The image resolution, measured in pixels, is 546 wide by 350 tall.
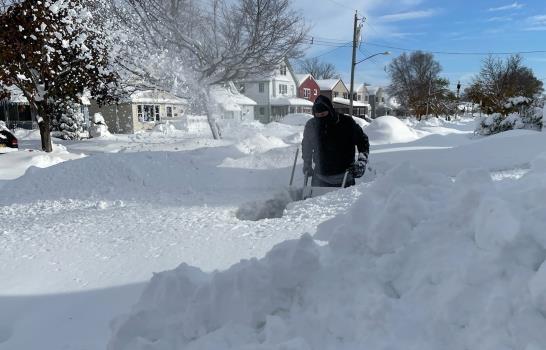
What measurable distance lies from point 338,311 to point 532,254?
964 mm

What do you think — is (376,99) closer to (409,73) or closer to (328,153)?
(409,73)

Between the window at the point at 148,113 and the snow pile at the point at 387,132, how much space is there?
67.6ft

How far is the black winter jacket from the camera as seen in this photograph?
19.0 ft

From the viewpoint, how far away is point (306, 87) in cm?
5422

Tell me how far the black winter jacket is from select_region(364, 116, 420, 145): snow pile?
11.7 meters

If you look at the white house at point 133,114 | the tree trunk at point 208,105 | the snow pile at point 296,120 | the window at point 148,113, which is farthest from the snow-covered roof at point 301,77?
the tree trunk at point 208,105

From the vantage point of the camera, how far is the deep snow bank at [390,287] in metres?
1.94

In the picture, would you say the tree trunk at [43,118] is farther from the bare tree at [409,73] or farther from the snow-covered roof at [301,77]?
the bare tree at [409,73]

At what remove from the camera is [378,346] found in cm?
200

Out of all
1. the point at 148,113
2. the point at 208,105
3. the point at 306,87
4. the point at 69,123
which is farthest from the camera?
the point at 306,87

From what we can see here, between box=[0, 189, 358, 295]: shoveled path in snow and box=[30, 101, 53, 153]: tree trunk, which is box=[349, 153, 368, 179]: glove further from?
box=[30, 101, 53, 153]: tree trunk

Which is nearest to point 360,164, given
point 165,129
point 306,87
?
point 165,129

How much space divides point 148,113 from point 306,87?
25128 millimetres

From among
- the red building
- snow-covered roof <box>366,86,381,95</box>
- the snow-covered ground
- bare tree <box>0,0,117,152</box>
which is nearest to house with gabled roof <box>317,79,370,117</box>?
the red building
